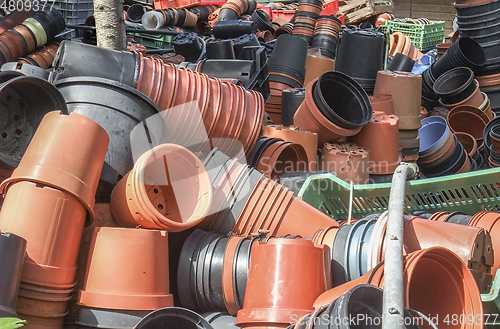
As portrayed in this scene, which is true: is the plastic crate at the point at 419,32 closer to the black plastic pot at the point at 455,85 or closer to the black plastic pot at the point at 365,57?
the black plastic pot at the point at 455,85

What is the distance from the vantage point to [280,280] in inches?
59.1

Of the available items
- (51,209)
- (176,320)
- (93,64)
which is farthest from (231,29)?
(176,320)

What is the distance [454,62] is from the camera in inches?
175

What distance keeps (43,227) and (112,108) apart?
2.08 feet

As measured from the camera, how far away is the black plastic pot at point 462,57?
440 cm

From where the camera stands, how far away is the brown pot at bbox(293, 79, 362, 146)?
2.79 metres

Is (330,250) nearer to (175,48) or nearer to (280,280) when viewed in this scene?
(280,280)

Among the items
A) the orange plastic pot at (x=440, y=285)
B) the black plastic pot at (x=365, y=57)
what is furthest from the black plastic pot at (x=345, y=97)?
the orange plastic pot at (x=440, y=285)

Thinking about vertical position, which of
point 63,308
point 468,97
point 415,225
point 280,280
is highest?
point 468,97

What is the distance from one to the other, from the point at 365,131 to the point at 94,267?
6.20 feet

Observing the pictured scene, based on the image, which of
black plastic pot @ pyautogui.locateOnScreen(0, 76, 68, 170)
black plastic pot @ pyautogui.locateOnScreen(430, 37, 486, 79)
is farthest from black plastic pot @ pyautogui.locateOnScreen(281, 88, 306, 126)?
black plastic pot @ pyautogui.locateOnScreen(430, 37, 486, 79)

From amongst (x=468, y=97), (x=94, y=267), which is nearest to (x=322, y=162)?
(x=94, y=267)

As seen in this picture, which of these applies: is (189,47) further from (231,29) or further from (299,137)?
(299,137)

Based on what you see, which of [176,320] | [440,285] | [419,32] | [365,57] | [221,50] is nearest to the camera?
[176,320]
